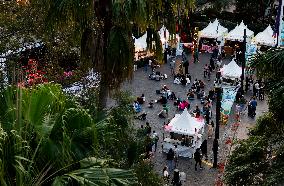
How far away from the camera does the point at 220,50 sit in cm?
3425

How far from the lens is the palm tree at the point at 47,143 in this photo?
7137 mm

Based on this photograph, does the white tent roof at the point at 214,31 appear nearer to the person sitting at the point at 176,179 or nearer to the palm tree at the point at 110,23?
the person sitting at the point at 176,179

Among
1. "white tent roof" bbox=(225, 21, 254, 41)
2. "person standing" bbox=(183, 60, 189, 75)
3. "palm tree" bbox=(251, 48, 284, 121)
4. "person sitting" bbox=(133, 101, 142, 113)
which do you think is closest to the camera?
"palm tree" bbox=(251, 48, 284, 121)

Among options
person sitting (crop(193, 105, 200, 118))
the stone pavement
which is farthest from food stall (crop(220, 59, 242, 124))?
person sitting (crop(193, 105, 200, 118))

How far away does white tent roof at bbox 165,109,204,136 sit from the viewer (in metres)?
22.3

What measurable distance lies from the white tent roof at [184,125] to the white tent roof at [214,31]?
13.0 m

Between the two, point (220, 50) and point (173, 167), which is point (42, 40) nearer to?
point (173, 167)

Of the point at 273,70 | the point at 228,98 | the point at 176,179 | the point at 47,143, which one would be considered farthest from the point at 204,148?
the point at 47,143

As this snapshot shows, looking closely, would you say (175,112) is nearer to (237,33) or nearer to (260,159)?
(237,33)

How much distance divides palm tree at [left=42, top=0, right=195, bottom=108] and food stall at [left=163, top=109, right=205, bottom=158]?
30.5 feet

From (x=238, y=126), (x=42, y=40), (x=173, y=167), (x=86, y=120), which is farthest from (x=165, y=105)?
(x=86, y=120)

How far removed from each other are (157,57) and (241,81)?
52.2 feet

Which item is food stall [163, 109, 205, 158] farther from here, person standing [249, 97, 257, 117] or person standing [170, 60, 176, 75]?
person standing [170, 60, 176, 75]

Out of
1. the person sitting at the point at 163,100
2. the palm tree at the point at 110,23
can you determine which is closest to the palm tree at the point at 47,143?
the palm tree at the point at 110,23
